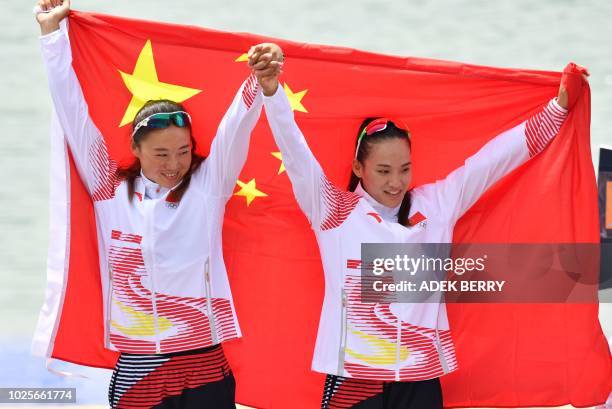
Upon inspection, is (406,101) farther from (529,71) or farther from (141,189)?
(141,189)

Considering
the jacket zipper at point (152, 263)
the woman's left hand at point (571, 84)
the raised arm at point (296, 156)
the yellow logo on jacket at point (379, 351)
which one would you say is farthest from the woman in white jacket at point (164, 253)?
the woman's left hand at point (571, 84)

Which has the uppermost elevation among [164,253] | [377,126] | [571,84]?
[571,84]

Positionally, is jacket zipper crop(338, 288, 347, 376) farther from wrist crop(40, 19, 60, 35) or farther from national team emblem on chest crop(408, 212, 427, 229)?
wrist crop(40, 19, 60, 35)

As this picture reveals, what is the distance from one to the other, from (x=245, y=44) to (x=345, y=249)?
24.9 inches

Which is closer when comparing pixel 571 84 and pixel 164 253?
pixel 164 253

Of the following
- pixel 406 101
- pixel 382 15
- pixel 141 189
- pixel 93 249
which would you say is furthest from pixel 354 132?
pixel 382 15

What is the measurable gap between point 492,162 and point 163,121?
83 centimetres

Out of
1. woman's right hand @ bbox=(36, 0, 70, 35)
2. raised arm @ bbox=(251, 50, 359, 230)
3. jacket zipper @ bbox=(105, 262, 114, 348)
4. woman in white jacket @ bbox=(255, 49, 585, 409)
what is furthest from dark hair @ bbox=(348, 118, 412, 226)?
woman's right hand @ bbox=(36, 0, 70, 35)

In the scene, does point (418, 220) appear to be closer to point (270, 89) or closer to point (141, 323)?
point (270, 89)

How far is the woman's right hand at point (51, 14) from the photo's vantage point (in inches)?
94.6

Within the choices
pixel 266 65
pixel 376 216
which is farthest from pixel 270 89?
pixel 376 216

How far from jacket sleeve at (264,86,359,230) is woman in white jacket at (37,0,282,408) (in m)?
0.11

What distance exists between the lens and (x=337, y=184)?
2639mm

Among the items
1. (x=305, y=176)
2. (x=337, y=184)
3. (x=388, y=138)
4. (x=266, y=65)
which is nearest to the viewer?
(x=266, y=65)
